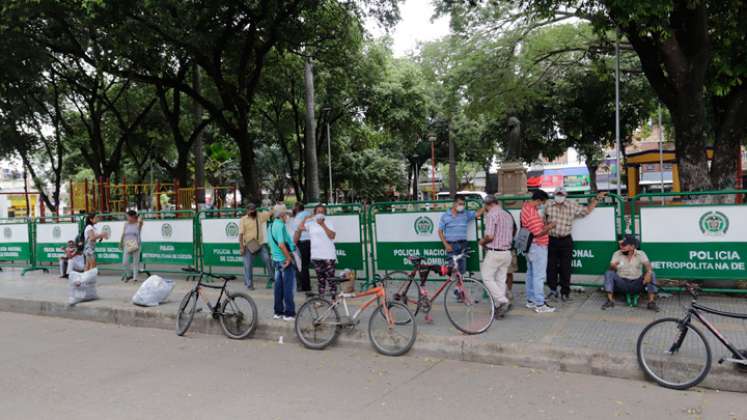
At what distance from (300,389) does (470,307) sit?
7.86ft

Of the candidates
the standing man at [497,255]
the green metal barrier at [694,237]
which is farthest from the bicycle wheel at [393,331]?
the green metal barrier at [694,237]

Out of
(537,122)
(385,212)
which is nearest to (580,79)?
(537,122)

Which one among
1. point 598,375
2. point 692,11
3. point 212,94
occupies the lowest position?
point 598,375

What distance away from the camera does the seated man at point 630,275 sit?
24.2 ft

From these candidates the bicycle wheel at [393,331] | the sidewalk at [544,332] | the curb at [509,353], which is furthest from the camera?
the bicycle wheel at [393,331]

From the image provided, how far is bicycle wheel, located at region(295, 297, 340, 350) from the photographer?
681cm

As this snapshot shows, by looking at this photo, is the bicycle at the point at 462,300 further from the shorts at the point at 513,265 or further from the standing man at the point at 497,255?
the shorts at the point at 513,265

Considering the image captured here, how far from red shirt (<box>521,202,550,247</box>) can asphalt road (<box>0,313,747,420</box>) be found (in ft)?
7.33

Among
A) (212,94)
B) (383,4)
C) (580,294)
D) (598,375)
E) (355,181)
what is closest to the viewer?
(598,375)

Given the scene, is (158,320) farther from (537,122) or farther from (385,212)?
(537,122)

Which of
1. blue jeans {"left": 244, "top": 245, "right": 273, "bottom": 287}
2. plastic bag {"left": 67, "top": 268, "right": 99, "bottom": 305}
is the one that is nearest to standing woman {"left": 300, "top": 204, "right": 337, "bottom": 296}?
blue jeans {"left": 244, "top": 245, "right": 273, "bottom": 287}

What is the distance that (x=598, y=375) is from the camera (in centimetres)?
555

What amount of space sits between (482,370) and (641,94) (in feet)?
64.2

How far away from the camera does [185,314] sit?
26.2 ft
